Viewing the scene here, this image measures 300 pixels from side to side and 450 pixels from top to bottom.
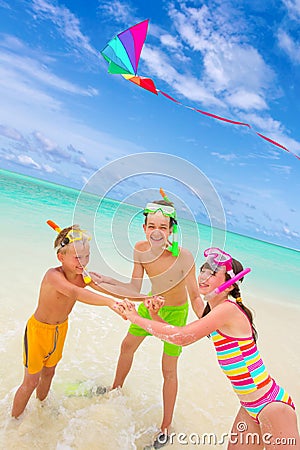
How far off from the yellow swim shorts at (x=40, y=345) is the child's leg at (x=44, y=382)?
0.09 meters

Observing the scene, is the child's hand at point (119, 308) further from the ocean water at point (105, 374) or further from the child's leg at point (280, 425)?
the child's leg at point (280, 425)

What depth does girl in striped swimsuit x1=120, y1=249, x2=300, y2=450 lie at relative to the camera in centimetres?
202

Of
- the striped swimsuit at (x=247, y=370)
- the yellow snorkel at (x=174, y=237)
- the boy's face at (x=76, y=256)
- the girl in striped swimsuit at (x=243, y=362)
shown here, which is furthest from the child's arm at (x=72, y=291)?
the striped swimsuit at (x=247, y=370)

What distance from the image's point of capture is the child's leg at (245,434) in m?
2.21

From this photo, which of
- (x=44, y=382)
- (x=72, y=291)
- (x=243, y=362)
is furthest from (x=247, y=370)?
(x=44, y=382)

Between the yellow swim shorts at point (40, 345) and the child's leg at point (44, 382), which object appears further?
the child's leg at point (44, 382)

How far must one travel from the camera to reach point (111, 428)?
2.91 m

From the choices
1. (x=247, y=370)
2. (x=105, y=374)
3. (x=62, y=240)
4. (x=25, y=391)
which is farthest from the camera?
(x=105, y=374)

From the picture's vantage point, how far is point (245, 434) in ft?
7.40

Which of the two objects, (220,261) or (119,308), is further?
(119,308)

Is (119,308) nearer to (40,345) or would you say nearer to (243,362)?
(40,345)

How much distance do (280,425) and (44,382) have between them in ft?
5.78

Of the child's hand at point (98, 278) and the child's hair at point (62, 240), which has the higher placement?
the child's hair at point (62, 240)

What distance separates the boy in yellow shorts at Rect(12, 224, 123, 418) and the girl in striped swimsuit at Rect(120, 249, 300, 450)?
2.15ft
